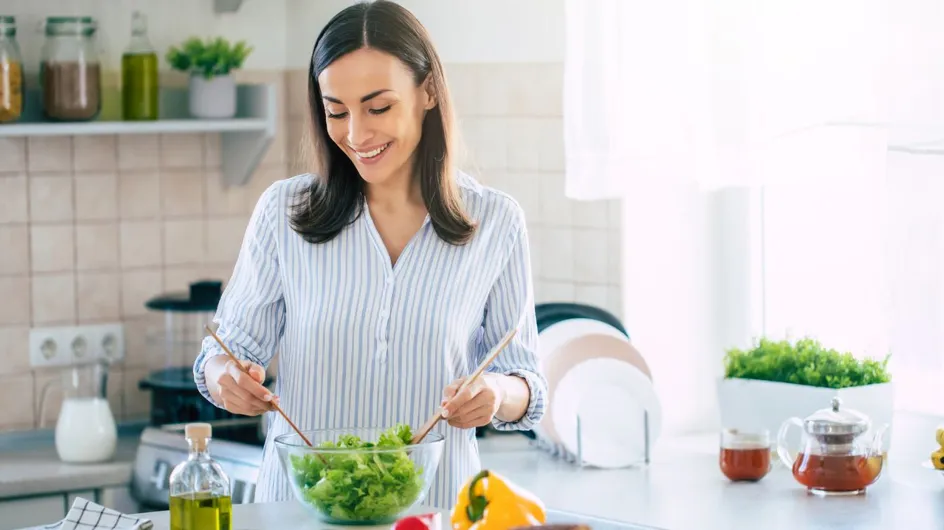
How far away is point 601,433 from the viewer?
2.78 m

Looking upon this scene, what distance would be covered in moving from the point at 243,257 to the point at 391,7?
0.41 m

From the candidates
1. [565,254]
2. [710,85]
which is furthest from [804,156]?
[565,254]

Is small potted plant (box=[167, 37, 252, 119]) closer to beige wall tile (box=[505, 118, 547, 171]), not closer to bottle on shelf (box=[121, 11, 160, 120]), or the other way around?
bottle on shelf (box=[121, 11, 160, 120])

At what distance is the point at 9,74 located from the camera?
3211 mm

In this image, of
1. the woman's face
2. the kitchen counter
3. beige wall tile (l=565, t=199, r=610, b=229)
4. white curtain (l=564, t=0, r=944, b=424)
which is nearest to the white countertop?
white curtain (l=564, t=0, r=944, b=424)

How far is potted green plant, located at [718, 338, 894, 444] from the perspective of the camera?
8.57ft

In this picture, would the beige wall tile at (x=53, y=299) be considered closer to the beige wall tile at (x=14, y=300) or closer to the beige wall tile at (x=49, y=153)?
the beige wall tile at (x=14, y=300)

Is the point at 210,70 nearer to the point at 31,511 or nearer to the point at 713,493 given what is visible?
the point at 31,511

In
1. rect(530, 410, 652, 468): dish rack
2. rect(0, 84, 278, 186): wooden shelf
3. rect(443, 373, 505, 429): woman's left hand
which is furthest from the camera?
rect(0, 84, 278, 186): wooden shelf

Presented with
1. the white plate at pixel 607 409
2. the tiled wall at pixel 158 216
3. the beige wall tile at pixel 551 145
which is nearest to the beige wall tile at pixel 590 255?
the tiled wall at pixel 158 216

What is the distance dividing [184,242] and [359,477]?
6.69 feet

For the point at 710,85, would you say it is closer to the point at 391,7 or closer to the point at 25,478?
the point at 391,7

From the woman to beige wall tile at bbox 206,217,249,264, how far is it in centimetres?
152

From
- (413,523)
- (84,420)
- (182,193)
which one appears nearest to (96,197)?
(182,193)
